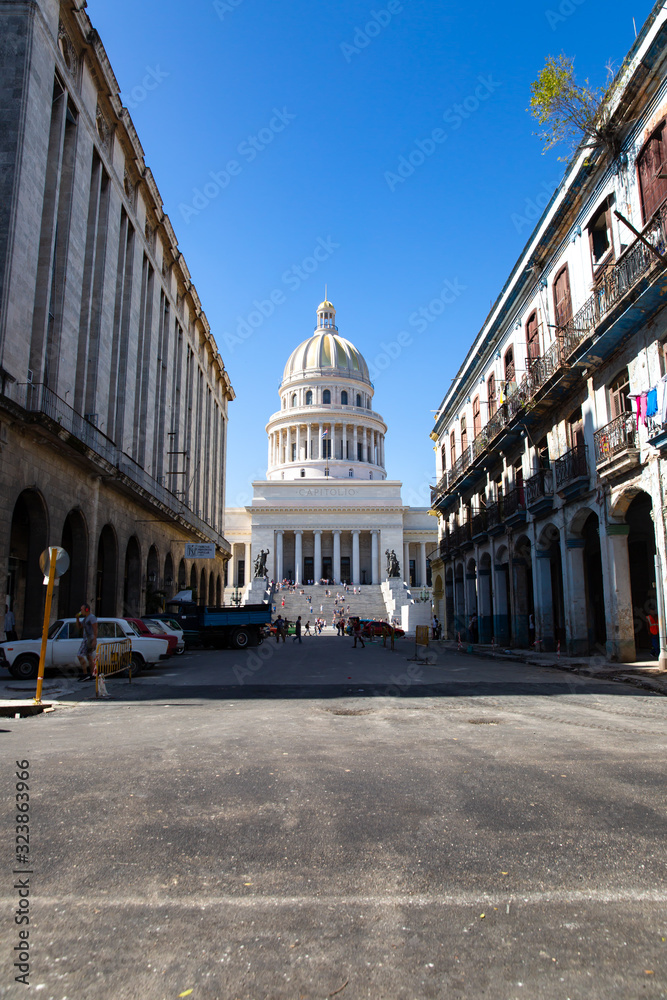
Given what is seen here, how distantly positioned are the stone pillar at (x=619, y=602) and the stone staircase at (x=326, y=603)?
41.2 meters

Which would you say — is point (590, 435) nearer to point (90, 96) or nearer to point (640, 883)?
point (640, 883)

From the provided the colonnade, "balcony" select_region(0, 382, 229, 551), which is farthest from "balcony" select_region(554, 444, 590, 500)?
the colonnade

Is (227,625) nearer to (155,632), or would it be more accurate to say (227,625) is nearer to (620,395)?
(155,632)

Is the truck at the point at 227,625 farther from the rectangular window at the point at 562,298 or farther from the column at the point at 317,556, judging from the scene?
the column at the point at 317,556

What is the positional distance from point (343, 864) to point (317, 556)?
7779 cm

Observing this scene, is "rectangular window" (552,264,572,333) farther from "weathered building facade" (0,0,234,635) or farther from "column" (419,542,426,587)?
"column" (419,542,426,587)

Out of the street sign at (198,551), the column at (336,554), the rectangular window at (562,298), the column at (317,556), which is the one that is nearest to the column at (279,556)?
the column at (317,556)

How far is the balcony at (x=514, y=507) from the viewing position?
1040 inches

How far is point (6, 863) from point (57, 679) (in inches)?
492

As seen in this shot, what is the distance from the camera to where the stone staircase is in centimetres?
6141

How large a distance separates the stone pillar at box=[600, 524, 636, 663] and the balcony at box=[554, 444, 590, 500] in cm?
188

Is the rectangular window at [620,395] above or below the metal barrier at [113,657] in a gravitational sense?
above

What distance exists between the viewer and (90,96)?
25766 millimetres

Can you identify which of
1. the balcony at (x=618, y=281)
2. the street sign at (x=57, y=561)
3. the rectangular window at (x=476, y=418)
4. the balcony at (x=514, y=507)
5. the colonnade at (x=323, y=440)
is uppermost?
the colonnade at (x=323, y=440)
